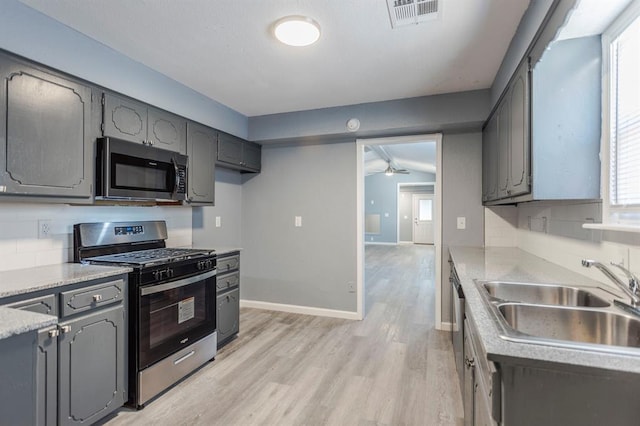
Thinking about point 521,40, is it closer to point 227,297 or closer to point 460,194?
point 460,194

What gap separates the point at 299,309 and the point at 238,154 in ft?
6.55

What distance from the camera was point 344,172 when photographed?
385cm

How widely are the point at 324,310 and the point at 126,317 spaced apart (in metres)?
2.30

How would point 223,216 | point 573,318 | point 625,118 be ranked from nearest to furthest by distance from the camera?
1. point 573,318
2. point 625,118
3. point 223,216

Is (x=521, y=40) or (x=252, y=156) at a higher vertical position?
(x=521, y=40)

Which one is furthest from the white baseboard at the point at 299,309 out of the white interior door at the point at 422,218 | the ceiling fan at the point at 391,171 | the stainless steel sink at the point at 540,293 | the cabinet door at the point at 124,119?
the white interior door at the point at 422,218

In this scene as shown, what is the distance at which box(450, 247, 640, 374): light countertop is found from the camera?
0.86 m

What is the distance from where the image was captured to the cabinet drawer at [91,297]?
5.61 ft

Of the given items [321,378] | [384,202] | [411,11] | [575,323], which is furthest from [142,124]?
[384,202]

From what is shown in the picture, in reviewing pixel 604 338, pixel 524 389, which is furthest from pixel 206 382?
pixel 604 338

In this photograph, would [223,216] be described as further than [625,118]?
Yes

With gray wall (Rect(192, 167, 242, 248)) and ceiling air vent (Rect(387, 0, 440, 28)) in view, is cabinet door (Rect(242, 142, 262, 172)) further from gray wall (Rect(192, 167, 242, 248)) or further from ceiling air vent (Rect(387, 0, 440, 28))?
ceiling air vent (Rect(387, 0, 440, 28))

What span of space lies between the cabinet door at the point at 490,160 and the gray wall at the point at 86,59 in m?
2.66

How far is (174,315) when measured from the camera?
2355 mm
